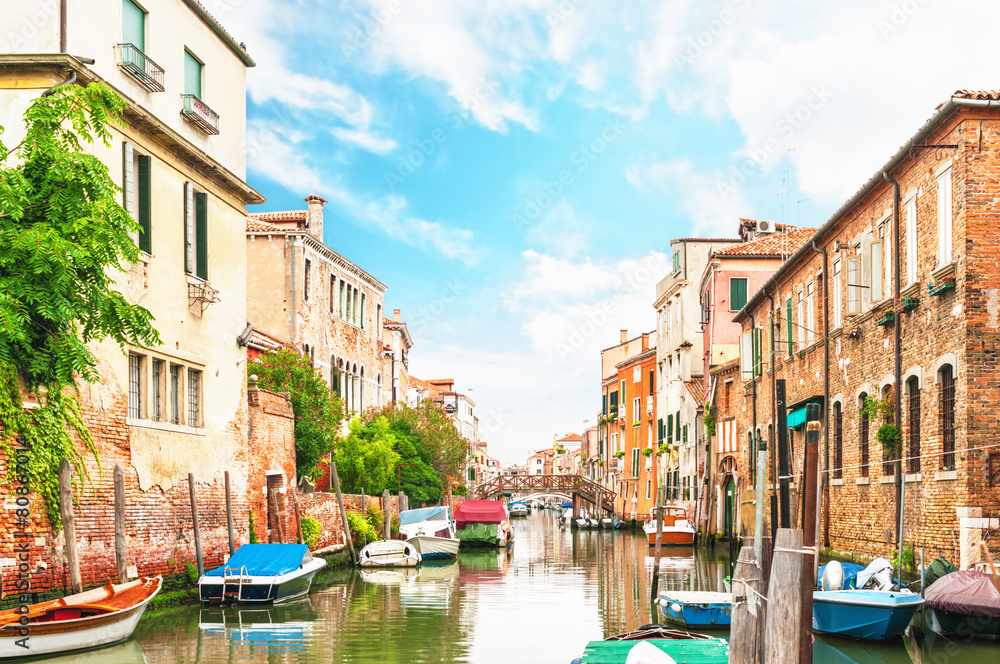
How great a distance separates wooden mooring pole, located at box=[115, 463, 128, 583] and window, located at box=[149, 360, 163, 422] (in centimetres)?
252

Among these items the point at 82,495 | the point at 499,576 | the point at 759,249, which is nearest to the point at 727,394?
the point at 759,249

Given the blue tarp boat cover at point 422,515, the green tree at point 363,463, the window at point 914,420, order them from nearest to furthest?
the window at point 914,420 < the blue tarp boat cover at point 422,515 < the green tree at point 363,463

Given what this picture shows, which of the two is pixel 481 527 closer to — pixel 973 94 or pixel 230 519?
pixel 230 519

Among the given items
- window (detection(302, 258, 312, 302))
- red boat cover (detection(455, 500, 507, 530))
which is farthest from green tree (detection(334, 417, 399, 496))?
red boat cover (detection(455, 500, 507, 530))

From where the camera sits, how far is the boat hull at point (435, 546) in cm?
2959

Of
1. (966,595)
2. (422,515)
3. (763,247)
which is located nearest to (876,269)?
(966,595)

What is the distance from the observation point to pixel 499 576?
25766 mm

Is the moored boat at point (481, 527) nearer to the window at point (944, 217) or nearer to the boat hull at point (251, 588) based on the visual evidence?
the boat hull at point (251, 588)

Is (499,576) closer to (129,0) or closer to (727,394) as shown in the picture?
(727,394)

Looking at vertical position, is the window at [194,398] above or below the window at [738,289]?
below

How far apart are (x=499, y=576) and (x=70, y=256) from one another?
15.8 m

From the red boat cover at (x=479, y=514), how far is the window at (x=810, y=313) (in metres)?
18.0

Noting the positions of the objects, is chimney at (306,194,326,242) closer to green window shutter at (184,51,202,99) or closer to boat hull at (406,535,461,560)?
boat hull at (406,535,461,560)

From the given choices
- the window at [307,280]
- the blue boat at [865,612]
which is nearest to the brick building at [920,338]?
the blue boat at [865,612]
